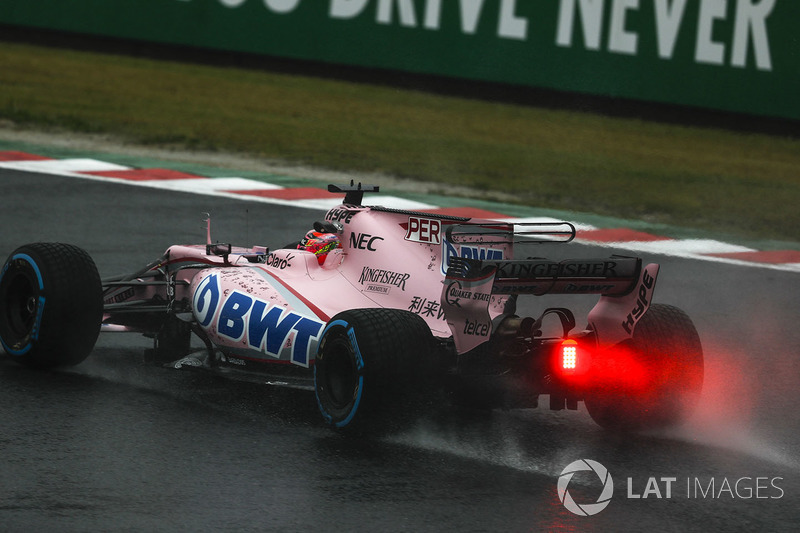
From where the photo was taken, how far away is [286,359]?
7793 millimetres

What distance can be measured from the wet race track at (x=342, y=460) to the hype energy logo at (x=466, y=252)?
0.84 meters

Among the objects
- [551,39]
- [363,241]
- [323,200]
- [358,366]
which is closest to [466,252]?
[363,241]

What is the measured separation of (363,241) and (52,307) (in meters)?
1.77

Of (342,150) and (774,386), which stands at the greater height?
(342,150)

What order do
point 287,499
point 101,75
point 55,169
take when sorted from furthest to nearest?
point 101,75 < point 55,169 < point 287,499

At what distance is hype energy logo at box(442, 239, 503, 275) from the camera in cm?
766

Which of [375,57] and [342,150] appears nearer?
[342,150]

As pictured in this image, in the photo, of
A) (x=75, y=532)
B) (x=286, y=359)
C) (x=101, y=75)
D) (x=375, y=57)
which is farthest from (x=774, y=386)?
(x=101, y=75)

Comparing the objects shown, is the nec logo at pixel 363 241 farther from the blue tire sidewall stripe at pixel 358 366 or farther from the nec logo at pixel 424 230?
the blue tire sidewall stripe at pixel 358 366

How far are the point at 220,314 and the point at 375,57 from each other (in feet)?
40.2

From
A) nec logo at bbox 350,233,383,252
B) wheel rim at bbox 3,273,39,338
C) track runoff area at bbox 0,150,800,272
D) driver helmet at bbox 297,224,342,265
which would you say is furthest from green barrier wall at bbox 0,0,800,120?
wheel rim at bbox 3,273,39,338

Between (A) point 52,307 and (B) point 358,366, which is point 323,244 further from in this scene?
(A) point 52,307

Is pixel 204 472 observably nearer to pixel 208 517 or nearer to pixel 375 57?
pixel 208 517

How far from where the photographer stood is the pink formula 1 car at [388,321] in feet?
23.1
